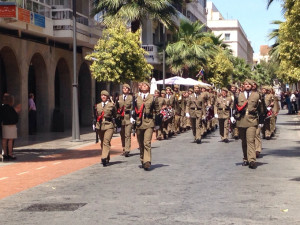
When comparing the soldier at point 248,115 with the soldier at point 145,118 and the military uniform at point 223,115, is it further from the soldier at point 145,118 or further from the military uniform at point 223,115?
the military uniform at point 223,115

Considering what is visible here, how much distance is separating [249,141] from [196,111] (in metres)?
7.31

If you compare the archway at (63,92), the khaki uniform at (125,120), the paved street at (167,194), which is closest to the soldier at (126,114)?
the khaki uniform at (125,120)

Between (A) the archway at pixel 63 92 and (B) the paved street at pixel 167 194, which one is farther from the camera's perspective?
(A) the archway at pixel 63 92

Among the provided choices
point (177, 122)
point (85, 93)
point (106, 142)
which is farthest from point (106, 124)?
point (85, 93)

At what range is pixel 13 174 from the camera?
40.0ft

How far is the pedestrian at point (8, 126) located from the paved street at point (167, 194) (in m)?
0.62

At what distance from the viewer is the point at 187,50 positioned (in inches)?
1645

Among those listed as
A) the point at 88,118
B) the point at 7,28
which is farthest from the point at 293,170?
the point at 88,118

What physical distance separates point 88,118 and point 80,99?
115 cm

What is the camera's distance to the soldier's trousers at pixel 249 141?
12.4 m

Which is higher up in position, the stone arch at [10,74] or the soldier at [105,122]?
the stone arch at [10,74]

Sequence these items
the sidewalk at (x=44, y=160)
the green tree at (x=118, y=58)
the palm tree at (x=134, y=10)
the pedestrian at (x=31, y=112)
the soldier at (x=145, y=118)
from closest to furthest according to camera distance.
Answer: the sidewalk at (x=44, y=160) → the soldier at (x=145, y=118) → the pedestrian at (x=31, y=112) → the green tree at (x=118, y=58) → the palm tree at (x=134, y=10)

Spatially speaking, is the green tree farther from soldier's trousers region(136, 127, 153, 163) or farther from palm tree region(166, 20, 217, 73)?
palm tree region(166, 20, 217, 73)

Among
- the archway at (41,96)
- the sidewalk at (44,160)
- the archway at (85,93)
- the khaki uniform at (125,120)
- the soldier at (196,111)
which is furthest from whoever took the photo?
the archway at (85,93)
